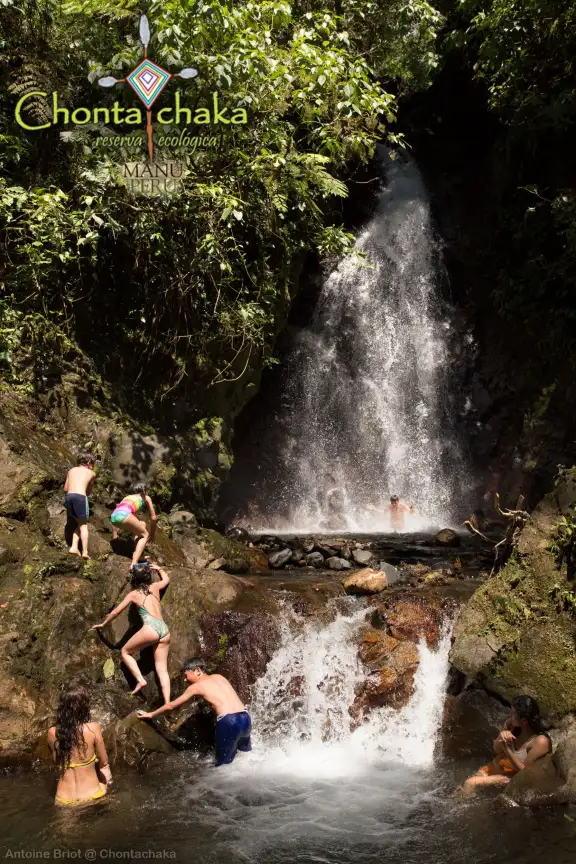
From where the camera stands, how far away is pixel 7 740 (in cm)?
661

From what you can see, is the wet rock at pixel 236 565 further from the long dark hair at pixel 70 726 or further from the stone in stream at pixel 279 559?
the long dark hair at pixel 70 726

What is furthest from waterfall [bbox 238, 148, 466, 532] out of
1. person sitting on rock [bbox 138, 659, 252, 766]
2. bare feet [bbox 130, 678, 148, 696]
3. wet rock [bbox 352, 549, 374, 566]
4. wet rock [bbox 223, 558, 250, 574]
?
person sitting on rock [bbox 138, 659, 252, 766]

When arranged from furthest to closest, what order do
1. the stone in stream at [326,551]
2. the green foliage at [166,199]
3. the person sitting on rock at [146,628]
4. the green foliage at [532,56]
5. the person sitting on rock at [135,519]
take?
the green foliage at [532,56] → the stone in stream at [326,551] → the green foliage at [166,199] → the person sitting on rock at [135,519] → the person sitting on rock at [146,628]

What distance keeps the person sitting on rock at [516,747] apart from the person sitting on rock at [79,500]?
5.02 m

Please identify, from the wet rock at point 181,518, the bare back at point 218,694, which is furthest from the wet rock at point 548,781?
the wet rock at point 181,518

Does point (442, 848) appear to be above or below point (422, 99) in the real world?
below

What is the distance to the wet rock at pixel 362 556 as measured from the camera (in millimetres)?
10571

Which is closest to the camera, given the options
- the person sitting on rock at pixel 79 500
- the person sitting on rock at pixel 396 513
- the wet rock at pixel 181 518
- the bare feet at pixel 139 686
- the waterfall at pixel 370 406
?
the bare feet at pixel 139 686

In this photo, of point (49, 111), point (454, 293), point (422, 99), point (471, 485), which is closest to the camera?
point (49, 111)

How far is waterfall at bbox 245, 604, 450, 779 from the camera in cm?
702

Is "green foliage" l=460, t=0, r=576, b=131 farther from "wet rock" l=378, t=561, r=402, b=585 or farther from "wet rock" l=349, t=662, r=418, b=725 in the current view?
"wet rock" l=349, t=662, r=418, b=725

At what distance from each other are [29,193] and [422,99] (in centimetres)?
1384

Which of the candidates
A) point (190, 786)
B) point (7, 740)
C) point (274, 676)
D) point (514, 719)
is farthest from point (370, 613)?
point (7, 740)

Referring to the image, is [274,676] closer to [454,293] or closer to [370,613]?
[370,613]
